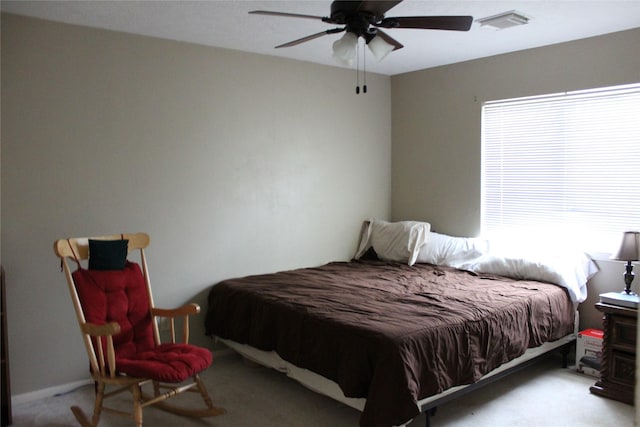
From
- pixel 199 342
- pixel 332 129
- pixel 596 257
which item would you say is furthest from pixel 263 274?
pixel 596 257

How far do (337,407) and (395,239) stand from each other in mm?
1964

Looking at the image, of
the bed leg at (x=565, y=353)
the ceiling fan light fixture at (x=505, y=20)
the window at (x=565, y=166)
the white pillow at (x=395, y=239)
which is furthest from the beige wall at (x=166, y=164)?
the bed leg at (x=565, y=353)

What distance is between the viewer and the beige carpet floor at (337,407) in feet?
9.89

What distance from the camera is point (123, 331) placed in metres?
3.06

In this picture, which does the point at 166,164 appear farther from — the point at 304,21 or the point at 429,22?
the point at 429,22

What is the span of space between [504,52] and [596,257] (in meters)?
1.82

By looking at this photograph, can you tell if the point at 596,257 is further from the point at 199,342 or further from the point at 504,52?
the point at 199,342

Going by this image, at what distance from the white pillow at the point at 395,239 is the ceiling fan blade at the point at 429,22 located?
2.42m

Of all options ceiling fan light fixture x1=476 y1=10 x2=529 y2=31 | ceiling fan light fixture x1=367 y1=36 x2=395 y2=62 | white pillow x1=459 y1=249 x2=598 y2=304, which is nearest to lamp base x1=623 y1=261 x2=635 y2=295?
white pillow x1=459 y1=249 x2=598 y2=304

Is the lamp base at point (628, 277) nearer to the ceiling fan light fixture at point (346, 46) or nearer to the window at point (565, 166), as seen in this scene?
the window at point (565, 166)

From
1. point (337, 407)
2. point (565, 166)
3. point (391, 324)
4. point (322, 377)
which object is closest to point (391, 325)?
point (391, 324)

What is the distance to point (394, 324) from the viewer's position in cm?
284

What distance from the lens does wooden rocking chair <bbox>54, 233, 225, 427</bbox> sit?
271 centimetres

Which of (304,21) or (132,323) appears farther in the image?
(304,21)
